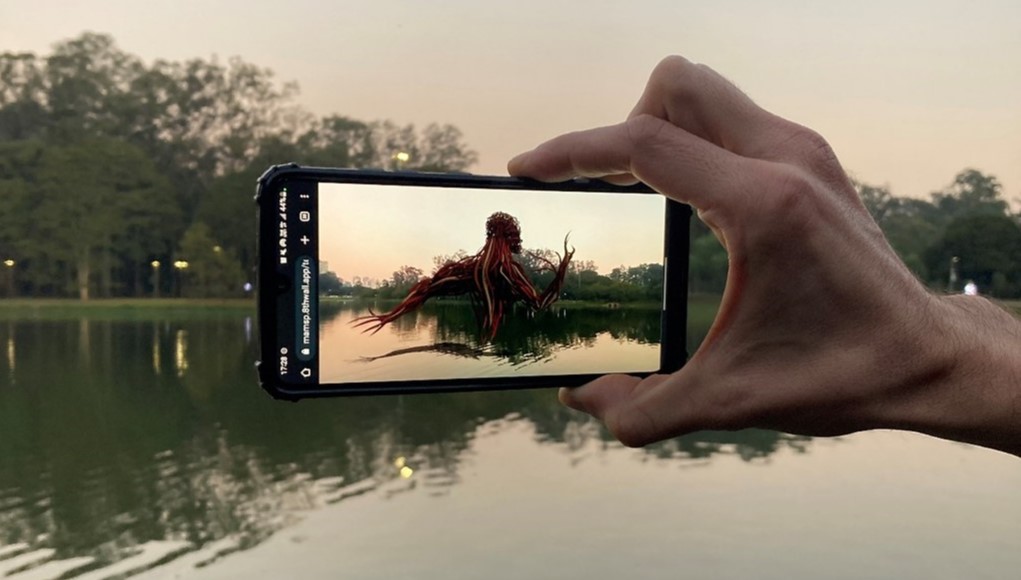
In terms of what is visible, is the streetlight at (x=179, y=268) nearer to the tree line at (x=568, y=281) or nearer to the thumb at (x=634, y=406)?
the tree line at (x=568, y=281)

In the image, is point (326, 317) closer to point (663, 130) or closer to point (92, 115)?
point (663, 130)

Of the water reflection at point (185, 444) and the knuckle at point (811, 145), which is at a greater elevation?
the knuckle at point (811, 145)

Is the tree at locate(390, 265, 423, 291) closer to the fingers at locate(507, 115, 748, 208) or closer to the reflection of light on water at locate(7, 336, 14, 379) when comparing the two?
the fingers at locate(507, 115, 748, 208)

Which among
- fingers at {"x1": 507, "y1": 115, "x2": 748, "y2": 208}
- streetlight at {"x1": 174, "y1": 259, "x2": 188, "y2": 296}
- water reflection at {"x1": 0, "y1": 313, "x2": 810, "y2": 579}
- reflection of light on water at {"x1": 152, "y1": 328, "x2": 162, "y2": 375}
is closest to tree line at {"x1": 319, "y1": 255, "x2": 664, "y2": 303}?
fingers at {"x1": 507, "y1": 115, "x2": 748, "y2": 208}

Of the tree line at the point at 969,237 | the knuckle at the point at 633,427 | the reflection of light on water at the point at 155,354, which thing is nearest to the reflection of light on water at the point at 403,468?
the reflection of light on water at the point at 155,354

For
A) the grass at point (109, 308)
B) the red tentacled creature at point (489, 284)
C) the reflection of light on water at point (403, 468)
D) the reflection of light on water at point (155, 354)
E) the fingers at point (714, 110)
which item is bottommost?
the reflection of light on water at point (403, 468)
